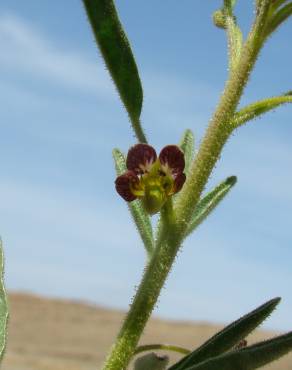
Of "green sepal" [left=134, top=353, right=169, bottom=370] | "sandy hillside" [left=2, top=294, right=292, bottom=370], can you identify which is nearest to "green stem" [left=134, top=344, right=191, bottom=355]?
"green sepal" [left=134, top=353, right=169, bottom=370]

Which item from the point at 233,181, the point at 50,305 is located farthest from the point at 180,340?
the point at 233,181

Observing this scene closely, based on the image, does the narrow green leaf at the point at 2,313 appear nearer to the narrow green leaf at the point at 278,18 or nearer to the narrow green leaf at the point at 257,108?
the narrow green leaf at the point at 257,108

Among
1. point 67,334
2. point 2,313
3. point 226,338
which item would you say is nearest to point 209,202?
point 226,338

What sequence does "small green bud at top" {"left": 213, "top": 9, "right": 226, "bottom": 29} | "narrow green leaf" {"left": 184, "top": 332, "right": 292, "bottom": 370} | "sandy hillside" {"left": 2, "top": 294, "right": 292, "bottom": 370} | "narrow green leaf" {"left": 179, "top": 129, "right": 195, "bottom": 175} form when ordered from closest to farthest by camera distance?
"narrow green leaf" {"left": 184, "top": 332, "right": 292, "bottom": 370}, "small green bud at top" {"left": 213, "top": 9, "right": 226, "bottom": 29}, "narrow green leaf" {"left": 179, "top": 129, "right": 195, "bottom": 175}, "sandy hillside" {"left": 2, "top": 294, "right": 292, "bottom": 370}

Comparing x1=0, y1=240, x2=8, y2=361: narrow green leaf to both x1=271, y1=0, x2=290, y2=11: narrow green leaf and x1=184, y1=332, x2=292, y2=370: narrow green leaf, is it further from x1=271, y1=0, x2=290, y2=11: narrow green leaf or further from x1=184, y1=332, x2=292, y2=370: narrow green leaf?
x1=271, y1=0, x2=290, y2=11: narrow green leaf

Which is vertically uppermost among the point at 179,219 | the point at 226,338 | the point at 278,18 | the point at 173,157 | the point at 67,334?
the point at 278,18

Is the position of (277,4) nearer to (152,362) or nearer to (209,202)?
(209,202)

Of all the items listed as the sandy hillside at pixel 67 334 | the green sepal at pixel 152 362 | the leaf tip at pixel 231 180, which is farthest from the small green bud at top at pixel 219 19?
the sandy hillside at pixel 67 334

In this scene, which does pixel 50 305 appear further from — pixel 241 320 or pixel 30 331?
pixel 241 320
